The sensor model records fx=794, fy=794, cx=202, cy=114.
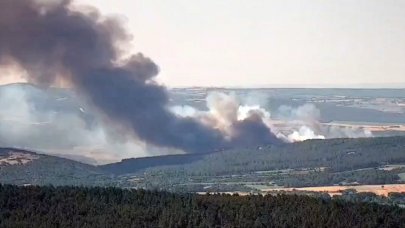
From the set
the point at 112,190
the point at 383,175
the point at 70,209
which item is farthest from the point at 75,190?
the point at 383,175

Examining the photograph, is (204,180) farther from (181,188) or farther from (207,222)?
(207,222)

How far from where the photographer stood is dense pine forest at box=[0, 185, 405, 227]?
91000 mm

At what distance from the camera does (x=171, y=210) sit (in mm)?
97438

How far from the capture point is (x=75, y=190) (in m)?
112

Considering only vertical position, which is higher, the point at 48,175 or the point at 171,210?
the point at 171,210

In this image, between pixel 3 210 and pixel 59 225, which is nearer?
pixel 59 225

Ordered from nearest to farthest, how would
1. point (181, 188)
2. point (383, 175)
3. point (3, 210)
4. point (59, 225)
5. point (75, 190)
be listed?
1. point (59, 225)
2. point (3, 210)
3. point (75, 190)
4. point (181, 188)
5. point (383, 175)

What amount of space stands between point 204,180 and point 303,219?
319ft

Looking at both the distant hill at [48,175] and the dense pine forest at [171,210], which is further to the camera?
the distant hill at [48,175]

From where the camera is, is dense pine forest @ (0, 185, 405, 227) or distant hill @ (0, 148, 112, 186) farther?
distant hill @ (0, 148, 112, 186)

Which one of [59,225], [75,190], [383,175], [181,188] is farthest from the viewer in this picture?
[383,175]

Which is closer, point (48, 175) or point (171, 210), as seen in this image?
point (171, 210)

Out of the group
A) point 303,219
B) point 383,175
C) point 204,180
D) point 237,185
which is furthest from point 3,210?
point 383,175

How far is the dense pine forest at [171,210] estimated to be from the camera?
9100 cm
